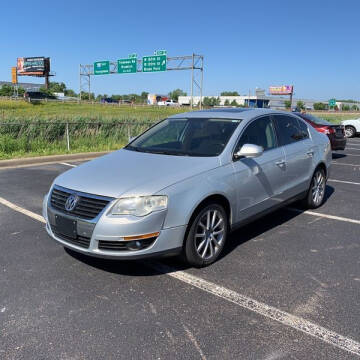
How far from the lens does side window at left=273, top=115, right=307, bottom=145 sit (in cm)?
525

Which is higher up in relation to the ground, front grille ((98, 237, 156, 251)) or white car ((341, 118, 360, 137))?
white car ((341, 118, 360, 137))

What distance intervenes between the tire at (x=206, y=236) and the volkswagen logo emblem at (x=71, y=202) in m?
1.11

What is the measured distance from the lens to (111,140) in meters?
14.9

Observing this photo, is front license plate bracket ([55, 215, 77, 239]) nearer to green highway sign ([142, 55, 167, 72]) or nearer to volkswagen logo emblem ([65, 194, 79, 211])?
volkswagen logo emblem ([65, 194, 79, 211])

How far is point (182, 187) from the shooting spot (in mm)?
3580

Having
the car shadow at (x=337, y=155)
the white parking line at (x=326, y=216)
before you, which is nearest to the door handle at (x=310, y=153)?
the white parking line at (x=326, y=216)

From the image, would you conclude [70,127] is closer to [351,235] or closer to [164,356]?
[351,235]

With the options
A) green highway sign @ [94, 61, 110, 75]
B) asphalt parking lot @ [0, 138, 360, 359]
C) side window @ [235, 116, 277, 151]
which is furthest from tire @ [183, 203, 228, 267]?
green highway sign @ [94, 61, 110, 75]

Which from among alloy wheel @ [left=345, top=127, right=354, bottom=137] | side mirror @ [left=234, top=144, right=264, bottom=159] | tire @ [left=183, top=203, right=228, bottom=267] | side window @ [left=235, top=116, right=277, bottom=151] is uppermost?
side window @ [left=235, top=116, right=277, bottom=151]

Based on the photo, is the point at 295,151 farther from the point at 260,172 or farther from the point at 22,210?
the point at 22,210

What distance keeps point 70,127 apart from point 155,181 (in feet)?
36.7

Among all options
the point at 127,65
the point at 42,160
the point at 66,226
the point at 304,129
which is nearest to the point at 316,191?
the point at 304,129

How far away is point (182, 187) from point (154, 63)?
40.5m

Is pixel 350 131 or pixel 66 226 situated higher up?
pixel 350 131
